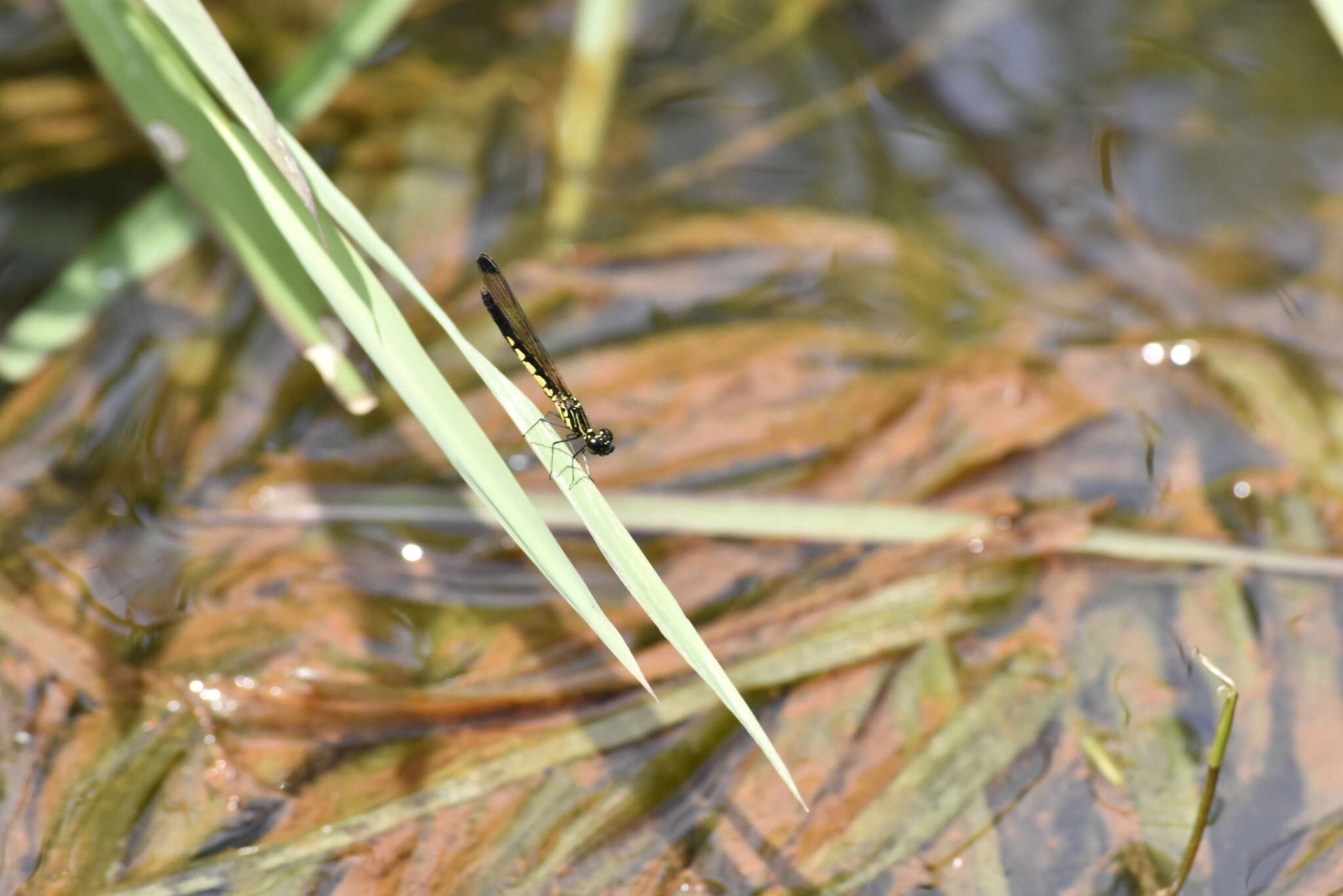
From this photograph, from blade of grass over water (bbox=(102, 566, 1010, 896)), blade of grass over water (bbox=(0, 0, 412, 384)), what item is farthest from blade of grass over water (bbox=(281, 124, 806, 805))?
blade of grass over water (bbox=(0, 0, 412, 384))

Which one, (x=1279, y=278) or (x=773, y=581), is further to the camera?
(x=1279, y=278)

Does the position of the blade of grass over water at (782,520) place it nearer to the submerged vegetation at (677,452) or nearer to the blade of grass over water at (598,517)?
the submerged vegetation at (677,452)

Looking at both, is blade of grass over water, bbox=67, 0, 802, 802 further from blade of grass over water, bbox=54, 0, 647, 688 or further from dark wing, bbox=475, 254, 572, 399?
dark wing, bbox=475, 254, 572, 399

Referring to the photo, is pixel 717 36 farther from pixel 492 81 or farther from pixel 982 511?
pixel 982 511

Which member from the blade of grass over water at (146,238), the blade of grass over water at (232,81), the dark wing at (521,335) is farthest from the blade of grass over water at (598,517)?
the blade of grass over water at (146,238)

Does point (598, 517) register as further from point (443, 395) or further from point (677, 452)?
point (677, 452)

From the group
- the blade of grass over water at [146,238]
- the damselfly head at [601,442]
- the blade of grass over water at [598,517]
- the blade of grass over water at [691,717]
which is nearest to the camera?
the blade of grass over water at [598,517]

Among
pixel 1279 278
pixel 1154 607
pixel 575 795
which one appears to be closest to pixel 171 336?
pixel 575 795
